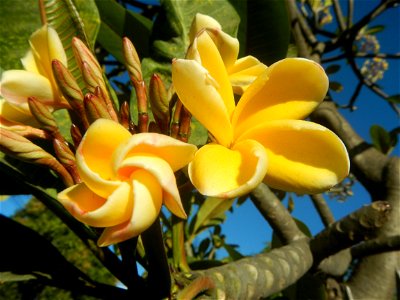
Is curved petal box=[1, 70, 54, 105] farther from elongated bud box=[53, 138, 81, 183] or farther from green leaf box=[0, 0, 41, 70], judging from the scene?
green leaf box=[0, 0, 41, 70]

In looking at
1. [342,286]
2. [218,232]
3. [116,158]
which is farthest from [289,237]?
[218,232]

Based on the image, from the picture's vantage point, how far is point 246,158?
1.54 feet

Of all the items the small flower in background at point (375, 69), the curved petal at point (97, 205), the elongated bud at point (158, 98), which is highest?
the elongated bud at point (158, 98)

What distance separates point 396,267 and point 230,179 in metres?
0.98

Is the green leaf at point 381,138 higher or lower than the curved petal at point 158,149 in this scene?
lower

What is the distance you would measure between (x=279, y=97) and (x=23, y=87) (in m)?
0.36

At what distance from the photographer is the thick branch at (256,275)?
60 centimetres

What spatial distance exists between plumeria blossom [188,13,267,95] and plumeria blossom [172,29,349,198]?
0.07 metres

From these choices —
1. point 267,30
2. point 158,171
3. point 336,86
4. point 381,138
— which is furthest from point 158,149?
point 336,86

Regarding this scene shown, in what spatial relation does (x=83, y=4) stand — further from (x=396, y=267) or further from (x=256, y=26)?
(x=396, y=267)

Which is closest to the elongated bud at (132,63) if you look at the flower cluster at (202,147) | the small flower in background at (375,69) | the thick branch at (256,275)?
the flower cluster at (202,147)

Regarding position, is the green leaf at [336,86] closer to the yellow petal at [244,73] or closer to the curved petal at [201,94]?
the yellow petal at [244,73]

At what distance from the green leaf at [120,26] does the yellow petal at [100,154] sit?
2.58 feet

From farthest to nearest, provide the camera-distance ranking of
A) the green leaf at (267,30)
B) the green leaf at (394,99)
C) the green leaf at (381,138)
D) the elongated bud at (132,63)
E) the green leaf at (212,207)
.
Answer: the green leaf at (394,99)
the green leaf at (381,138)
the green leaf at (212,207)
the green leaf at (267,30)
the elongated bud at (132,63)
